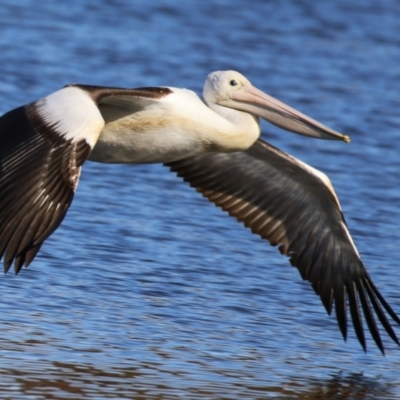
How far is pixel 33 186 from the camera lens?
6926 mm

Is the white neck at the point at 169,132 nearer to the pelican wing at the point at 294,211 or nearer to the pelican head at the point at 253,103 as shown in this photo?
the pelican head at the point at 253,103

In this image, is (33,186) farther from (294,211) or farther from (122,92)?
(294,211)

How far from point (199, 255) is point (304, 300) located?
106 cm

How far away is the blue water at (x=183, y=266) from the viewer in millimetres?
7352

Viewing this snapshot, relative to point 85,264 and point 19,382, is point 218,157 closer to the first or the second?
point 85,264

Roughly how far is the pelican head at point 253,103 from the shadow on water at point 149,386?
180cm

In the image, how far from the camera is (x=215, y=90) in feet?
27.8

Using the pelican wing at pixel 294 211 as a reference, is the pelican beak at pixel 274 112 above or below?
above

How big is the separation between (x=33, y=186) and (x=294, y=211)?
2831mm

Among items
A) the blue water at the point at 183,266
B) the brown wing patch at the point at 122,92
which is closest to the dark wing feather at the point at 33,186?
the brown wing patch at the point at 122,92

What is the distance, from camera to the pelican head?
8484 mm

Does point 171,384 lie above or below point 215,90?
below

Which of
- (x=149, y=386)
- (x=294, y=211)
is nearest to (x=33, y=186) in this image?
(x=149, y=386)

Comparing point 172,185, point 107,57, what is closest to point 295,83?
point 107,57
